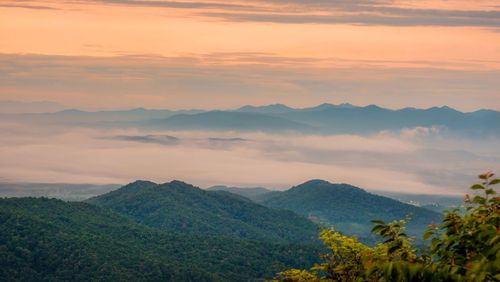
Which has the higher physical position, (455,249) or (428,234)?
(428,234)

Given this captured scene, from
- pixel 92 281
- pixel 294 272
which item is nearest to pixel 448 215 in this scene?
pixel 294 272

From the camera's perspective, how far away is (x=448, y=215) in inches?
1152

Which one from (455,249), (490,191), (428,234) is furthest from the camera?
(490,191)

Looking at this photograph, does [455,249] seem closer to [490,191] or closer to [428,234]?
[428,234]

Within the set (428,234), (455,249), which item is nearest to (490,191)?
(428,234)

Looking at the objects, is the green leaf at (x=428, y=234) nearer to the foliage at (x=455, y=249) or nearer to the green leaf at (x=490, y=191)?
the foliage at (x=455, y=249)

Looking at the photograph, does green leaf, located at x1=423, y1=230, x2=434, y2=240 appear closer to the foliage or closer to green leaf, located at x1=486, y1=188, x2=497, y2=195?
the foliage

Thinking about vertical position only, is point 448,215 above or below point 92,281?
above

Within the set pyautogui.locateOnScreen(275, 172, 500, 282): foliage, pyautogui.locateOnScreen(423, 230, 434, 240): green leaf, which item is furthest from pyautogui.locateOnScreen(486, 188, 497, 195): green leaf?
pyautogui.locateOnScreen(423, 230, 434, 240): green leaf

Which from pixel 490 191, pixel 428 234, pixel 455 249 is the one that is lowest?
pixel 455 249

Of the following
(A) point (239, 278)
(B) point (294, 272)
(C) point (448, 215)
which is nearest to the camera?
(C) point (448, 215)

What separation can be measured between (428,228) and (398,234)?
1115 millimetres

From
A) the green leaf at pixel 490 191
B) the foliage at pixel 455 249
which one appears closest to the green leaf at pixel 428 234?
the foliage at pixel 455 249

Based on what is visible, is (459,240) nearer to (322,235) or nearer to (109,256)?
(322,235)
